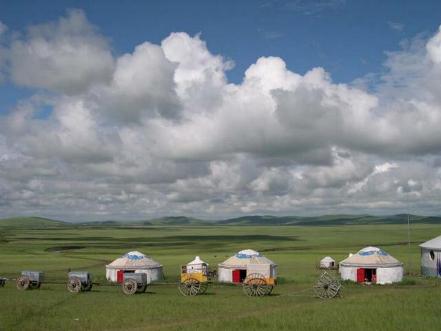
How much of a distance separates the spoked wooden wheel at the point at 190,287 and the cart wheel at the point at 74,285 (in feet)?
27.4

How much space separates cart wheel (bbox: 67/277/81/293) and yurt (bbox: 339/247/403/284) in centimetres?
2456

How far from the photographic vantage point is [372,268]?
1982 inches

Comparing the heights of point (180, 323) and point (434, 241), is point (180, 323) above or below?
below

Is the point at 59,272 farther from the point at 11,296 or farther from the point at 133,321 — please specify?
the point at 133,321

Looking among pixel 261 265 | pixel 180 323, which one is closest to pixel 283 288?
pixel 261 265

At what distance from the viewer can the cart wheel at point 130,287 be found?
41.7m

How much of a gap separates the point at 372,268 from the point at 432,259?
747 centimetres

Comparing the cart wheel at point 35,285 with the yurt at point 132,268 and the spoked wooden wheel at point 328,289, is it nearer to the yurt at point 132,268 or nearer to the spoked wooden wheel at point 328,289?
the yurt at point 132,268

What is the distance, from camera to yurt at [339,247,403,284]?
164 feet

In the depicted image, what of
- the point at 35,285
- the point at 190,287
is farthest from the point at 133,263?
the point at 190,287

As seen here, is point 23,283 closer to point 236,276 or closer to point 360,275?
point 236,276

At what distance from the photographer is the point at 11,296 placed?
39.9m

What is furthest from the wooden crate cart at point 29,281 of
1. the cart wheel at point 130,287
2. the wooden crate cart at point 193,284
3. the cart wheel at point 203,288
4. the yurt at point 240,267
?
the yurt at point 240,267

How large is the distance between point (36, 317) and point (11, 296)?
11352mm
